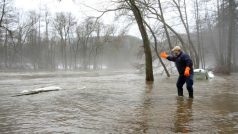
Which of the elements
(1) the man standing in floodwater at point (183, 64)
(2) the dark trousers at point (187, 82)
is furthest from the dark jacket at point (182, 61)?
(2) the dark trousers at point (187, 82)

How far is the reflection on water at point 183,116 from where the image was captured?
554cm

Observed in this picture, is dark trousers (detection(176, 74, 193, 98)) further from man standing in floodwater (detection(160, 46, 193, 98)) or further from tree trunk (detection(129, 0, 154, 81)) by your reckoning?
tree trunk (detection(129, 0, 154, 81))

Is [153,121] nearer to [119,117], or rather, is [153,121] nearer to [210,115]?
[119,117]

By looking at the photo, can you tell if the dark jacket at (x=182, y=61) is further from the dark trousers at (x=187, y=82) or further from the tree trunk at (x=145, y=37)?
the tree trunk at (x=145, y=37)

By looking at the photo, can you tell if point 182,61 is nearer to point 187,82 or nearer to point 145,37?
point 187,82

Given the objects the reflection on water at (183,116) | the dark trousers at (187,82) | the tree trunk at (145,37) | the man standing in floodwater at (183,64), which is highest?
the tree trunk at (145,37)

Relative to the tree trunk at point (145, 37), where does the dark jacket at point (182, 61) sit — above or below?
below

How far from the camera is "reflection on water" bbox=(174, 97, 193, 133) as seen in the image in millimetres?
5543

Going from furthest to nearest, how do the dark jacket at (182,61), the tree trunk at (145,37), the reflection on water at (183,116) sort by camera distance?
the tree trunk at (145,37), the dark jacket at (182,61), the reflection on water at (183,116)

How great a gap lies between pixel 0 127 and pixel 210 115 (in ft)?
13.9

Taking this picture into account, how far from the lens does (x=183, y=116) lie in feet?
22.2

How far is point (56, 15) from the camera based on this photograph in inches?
3233

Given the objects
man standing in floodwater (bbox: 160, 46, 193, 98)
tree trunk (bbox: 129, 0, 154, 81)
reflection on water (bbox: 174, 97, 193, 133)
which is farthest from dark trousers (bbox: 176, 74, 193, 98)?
tree trunk (bbox: 129, 0, 154, 81)

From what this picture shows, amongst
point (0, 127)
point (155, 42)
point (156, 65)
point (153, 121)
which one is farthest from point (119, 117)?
point (156, 65)
